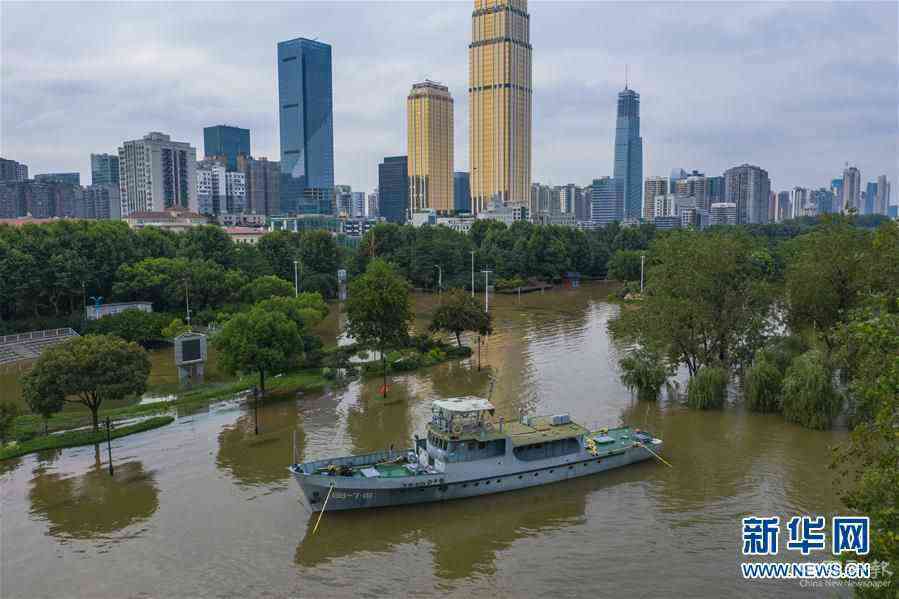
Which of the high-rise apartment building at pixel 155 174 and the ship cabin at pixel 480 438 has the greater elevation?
the high-rise apartment building at pixel 155 174

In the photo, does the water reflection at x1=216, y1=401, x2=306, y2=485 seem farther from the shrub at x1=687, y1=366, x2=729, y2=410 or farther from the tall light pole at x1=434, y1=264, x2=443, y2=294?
the tall light pole at x1=434, y1=264, x2=443, y2=294

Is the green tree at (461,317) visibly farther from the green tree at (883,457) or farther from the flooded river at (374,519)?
the green tree at (883,457)

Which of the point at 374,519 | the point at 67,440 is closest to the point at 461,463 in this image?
the point at 374,519

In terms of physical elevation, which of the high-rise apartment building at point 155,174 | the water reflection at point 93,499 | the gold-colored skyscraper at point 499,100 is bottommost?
the water reflection at point 93,499

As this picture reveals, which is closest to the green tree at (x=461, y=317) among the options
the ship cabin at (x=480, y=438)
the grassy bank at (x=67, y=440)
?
the grassy bank at (x=67, y=440)

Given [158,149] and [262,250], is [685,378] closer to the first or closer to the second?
[262,250]

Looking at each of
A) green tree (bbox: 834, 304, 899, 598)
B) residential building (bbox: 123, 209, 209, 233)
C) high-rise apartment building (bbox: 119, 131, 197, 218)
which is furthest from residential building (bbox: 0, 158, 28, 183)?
green tree (bbox: 834, 304, 899, 598)
